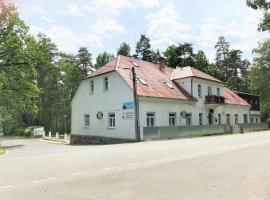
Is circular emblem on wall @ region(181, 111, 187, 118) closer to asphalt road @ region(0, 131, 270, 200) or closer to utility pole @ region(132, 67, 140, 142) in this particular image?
utility pole @ region(132, 67, 140, 142)

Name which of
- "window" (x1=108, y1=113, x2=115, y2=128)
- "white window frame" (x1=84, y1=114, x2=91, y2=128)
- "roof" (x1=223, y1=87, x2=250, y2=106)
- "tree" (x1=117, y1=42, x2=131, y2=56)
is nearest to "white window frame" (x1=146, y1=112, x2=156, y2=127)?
"window" (x1=108, y1=113, x2=115, y2=128)

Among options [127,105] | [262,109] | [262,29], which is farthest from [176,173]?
[262,109]

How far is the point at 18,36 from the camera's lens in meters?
35.5

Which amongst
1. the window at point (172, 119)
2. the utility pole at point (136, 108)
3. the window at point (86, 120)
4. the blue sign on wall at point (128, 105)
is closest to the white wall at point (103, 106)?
the blue sign on wall at point (128, 105)

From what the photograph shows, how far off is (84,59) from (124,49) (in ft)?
42.9

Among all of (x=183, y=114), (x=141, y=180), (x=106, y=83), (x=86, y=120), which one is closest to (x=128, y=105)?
(x=106, y=83)

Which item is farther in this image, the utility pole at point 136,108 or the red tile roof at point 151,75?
the red tile roof at point 151,75

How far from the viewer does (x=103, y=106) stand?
35.8 m

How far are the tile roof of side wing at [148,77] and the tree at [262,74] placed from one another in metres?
29.4

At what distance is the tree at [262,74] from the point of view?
63.5 m

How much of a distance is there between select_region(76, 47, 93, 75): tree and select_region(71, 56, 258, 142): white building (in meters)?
35.6

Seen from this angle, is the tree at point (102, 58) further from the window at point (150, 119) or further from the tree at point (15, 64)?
the window at point (150, 119)

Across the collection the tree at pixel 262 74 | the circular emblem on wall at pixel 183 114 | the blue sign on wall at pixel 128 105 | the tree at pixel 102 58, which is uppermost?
the tree at pixel 102 58

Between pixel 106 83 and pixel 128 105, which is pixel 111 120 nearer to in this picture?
pixel 128 105
